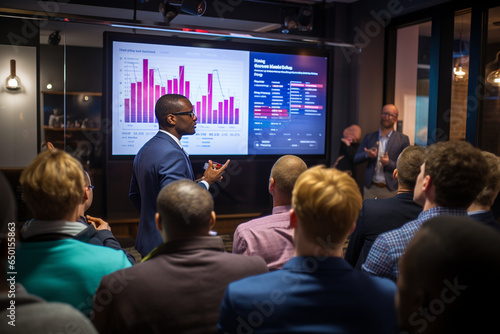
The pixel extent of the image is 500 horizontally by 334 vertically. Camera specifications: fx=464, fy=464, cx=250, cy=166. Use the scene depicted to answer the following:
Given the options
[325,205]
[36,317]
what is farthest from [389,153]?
[36,317]

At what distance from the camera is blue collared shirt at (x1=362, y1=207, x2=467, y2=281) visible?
1.63 meters

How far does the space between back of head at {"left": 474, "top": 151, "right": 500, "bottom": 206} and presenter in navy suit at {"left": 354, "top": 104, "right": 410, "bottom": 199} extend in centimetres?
262

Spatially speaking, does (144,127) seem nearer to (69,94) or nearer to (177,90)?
(177,90)

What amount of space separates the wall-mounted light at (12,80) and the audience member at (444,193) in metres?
3.79

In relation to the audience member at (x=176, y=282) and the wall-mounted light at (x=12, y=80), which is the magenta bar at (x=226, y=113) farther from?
the audience member at (x=176, y=282)

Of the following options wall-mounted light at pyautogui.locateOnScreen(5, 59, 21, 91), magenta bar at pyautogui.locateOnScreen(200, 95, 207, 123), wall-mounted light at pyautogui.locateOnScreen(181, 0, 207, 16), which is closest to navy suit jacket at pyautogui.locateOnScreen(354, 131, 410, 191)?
magenta bar at pyautogui.locateOnScreen(200, 95, 207, 123)

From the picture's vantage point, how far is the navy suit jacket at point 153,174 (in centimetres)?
276

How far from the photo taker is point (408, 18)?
5.17m

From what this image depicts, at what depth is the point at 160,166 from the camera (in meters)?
2.77

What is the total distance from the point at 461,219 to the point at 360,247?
1.45 m

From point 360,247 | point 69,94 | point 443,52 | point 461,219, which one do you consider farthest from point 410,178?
point 69,94

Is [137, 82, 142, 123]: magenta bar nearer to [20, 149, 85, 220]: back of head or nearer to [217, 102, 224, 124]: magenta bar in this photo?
[217, 102, 224, 124]: magenta bar

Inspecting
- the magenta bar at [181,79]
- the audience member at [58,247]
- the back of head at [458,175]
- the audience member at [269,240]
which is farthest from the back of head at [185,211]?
the magenta bar at [181,79]

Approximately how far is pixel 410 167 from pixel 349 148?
10.3 ft
